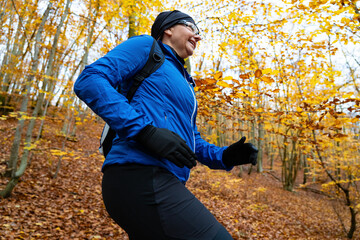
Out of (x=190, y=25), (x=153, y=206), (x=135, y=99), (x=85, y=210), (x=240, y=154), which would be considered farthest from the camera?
(x=85, y=210)

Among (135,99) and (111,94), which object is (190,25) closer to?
(135,99)

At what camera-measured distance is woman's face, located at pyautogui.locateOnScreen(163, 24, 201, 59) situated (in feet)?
5.16

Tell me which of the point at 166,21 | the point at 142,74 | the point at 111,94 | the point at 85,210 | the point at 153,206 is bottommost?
the point at 85,210

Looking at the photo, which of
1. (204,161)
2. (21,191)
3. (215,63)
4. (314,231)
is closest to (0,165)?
(21,191)

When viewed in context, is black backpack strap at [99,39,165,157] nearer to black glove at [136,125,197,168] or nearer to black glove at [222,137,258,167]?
black glove at [136,125,197,168]

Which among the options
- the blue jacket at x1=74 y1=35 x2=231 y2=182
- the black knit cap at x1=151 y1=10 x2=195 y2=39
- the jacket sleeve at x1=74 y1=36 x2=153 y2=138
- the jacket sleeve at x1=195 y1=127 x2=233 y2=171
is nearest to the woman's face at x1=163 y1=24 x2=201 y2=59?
the black knit cap at x1=151 y1=10 x2=195 y2=39

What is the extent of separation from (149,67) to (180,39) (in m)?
0.47

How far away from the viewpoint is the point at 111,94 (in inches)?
Result: 40.2

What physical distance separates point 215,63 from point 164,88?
15329 millimetres

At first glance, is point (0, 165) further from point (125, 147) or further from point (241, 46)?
point (241, 46)

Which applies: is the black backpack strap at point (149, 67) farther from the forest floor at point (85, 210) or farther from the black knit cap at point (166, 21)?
the forest floor at point (85, 210)

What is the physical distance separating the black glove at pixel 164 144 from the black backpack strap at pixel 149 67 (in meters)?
0.31

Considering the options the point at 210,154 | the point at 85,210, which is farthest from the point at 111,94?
the point at 85,210

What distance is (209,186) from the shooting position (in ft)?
34.8
